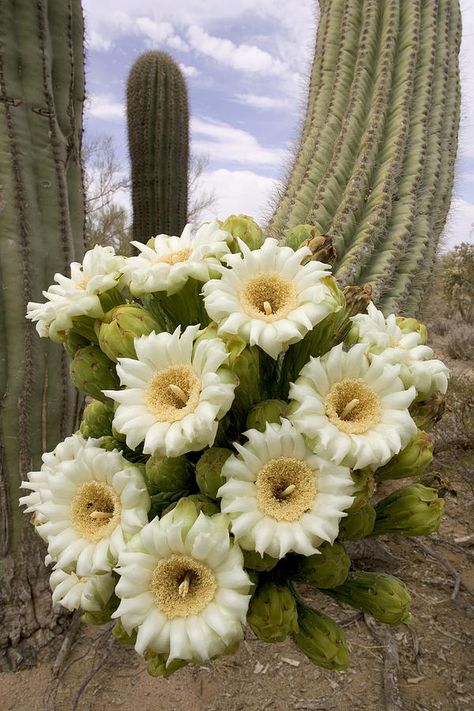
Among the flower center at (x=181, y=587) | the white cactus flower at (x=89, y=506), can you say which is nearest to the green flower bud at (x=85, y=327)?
the white cactus flower at (x=89, y=506)

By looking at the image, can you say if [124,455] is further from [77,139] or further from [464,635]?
[464,635]

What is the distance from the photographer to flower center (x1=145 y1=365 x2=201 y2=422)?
86 cm

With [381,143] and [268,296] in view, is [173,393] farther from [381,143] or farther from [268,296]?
[381,143]

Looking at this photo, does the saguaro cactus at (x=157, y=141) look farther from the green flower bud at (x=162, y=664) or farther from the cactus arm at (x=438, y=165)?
the green flower bud at (x=162, y=664)

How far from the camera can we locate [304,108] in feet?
10.6

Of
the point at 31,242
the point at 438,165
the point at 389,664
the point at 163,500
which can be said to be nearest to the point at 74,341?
the point at 163,500

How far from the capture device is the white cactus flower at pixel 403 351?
1.01 meters

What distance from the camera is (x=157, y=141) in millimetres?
5859

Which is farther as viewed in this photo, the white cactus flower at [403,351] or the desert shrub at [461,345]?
the desert shrub at [461,345]

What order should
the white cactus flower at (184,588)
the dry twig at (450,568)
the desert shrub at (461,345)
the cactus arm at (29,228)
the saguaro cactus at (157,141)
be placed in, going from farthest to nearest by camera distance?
1. the desert shrub at (461,345)
2. the saguaro cactus at (157,141)
3. the dry twig at (450,568)
4. the cactus arm at (29,228)
5. the white cactus flower at (184,588)

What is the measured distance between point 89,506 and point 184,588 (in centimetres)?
23

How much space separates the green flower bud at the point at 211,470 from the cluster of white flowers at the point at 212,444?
0.01m

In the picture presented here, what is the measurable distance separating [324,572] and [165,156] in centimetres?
Result: 562

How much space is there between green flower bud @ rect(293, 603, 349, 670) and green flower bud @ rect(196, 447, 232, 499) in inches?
13.0
